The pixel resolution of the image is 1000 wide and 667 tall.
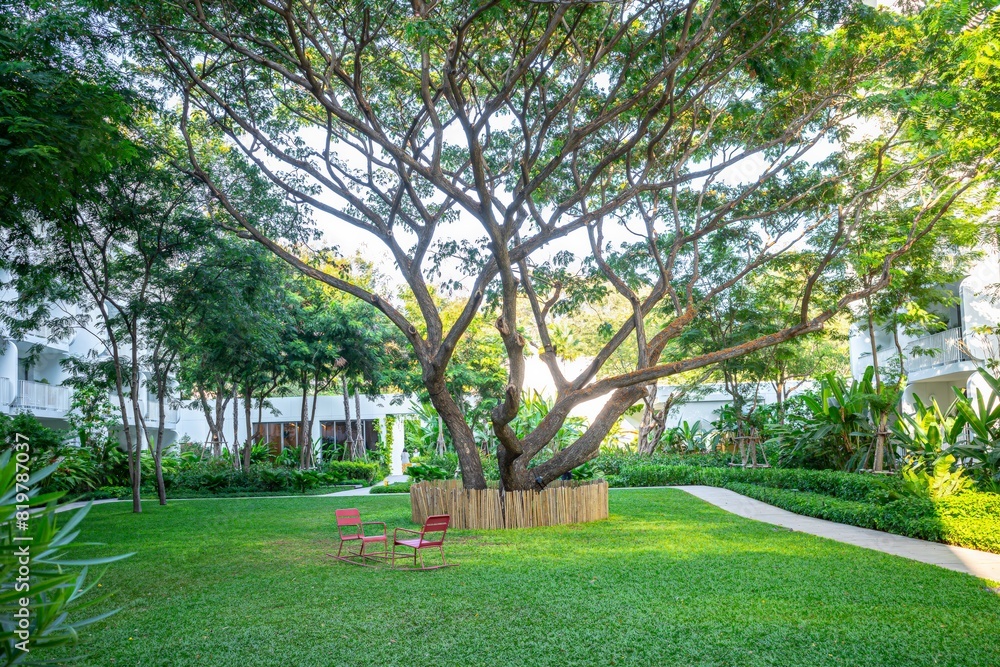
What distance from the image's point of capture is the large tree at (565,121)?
35.8ft

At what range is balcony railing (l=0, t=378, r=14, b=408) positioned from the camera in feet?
69.2

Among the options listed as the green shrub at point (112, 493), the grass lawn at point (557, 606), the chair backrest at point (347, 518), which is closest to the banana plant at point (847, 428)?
the grass lawn at point (557, 606)

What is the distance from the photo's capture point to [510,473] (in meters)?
13.1

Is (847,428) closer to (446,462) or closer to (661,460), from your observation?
(661,460)

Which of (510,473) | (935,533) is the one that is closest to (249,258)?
(510,473)

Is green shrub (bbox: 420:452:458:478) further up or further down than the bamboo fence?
further up

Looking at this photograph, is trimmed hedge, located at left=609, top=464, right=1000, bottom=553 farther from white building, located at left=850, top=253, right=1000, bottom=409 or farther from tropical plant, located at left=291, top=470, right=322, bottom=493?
tropical plant, located at left=291, top=470, right=322, bottom=493

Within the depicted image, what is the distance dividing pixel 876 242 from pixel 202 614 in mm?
15053

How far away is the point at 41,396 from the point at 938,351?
25533mm

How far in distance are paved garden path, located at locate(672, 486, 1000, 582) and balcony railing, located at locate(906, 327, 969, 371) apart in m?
7.09

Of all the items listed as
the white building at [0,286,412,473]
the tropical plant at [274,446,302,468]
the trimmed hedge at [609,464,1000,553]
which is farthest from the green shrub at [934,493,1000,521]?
the tropical plant at [274,446,302,468]

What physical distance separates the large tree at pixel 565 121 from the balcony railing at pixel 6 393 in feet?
34.9

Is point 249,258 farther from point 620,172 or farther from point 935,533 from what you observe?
point 935,533

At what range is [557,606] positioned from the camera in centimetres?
695
